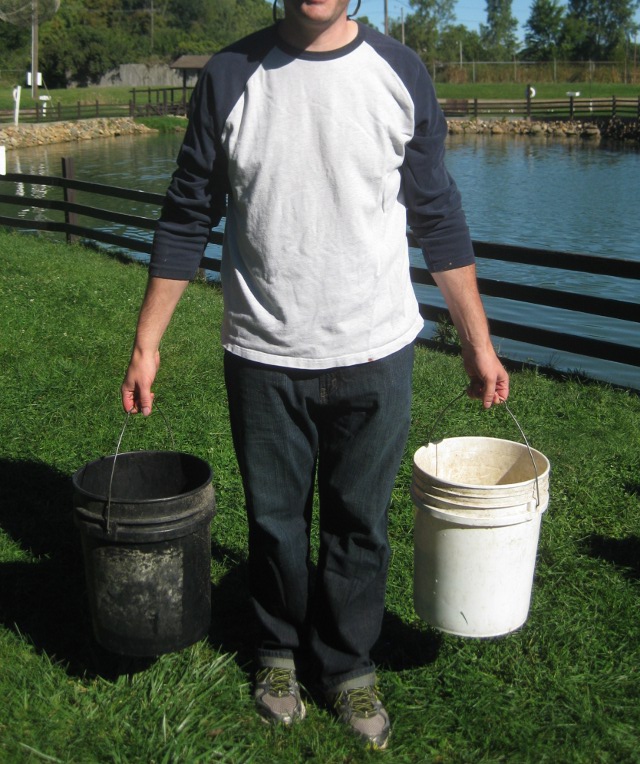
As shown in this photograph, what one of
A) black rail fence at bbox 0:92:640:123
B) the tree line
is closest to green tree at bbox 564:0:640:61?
the tree line

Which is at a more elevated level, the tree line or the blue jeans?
the tree line

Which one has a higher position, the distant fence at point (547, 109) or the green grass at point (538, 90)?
the green grass at point (538, 90)

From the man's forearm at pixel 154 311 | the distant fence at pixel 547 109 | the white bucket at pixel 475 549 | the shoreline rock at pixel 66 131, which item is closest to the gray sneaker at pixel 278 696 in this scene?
the white bucket at pixel 475 549

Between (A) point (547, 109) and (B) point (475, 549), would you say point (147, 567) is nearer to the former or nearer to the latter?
(B) point (475, 549)

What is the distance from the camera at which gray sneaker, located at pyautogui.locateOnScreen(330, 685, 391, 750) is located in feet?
8.85

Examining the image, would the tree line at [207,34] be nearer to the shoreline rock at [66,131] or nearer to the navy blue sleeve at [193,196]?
the shoreline rock at [66,131]

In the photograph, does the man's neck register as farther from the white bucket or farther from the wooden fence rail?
the wooden fence rail

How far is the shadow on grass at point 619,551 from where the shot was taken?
3693mm

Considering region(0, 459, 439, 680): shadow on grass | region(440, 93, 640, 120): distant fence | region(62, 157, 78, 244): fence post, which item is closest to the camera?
region(0, 459, 439, 680): shadow on grass

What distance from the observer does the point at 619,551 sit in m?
3.83

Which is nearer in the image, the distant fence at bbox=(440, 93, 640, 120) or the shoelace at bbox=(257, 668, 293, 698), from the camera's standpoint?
the shoelace at bbox=(257, 668, 293, 698)

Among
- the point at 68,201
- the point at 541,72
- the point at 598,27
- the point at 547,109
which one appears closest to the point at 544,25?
the point at 598,27

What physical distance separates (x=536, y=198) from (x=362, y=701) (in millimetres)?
21620

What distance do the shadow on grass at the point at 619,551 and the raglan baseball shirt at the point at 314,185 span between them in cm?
162
